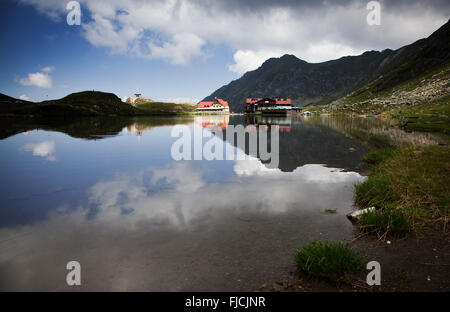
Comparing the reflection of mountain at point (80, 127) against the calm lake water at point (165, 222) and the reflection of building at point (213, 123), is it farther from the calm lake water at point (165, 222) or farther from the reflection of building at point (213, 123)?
the calm lake water at point (165, 222)

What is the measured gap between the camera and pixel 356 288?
19.1 ft

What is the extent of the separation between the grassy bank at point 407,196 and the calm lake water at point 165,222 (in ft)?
3.08

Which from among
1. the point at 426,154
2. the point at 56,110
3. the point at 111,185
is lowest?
the point at 111,185

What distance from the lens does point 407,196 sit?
10.5 metres

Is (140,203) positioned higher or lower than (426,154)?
lower

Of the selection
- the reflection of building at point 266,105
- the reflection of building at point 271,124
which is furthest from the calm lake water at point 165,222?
the reflection of building at point 266,105

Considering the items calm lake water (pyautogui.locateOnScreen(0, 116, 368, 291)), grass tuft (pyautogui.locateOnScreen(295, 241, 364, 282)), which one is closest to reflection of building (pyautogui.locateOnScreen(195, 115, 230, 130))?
calm lake water (pyautogui.locateOnScreen(0, 116, 368, 291))

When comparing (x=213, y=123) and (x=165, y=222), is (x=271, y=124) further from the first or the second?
(x=165, y=222)

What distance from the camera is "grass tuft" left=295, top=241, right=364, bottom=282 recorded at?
20.2 feet

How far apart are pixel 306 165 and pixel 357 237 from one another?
1216 cm

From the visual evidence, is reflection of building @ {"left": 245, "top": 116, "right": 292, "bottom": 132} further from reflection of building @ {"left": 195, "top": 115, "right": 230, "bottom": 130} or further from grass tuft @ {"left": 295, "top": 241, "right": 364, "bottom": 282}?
grass tuft @ {"left": 295, "top": 241, "right": 364, "bottom": 282}

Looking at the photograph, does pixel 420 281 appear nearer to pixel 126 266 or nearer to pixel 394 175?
pixel 126 266

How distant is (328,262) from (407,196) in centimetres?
656
